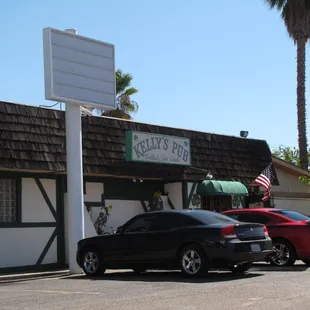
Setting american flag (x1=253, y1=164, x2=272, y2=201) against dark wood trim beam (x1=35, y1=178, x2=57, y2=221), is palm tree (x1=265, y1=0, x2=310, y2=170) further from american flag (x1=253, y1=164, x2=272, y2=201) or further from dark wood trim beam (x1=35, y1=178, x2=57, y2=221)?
dark wood trim beam (x1=35, y1=178, x2=57, y2=221)

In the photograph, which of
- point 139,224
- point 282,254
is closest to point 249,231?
point 282,254

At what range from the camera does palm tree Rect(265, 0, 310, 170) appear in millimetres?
31000

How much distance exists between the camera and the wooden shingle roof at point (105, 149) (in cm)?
1652

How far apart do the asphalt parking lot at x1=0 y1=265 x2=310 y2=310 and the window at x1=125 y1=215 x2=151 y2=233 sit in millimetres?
1075

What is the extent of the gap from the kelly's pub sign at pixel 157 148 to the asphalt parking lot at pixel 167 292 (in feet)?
18.6

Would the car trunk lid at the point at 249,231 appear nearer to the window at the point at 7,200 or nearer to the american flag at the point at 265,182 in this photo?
the window at the point at 7,200

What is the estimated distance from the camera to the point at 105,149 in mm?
18859

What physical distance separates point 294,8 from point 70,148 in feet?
61.7

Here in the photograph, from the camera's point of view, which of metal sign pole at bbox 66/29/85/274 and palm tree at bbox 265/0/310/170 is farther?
palm tree at bbox 265/0/310/170

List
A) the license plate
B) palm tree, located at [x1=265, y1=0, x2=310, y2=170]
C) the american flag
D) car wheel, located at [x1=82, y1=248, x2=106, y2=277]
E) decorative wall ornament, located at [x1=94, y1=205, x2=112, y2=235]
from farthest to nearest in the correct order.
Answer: palm tree, located at [x1=265, y1=0, x2=310, y2=170] < the american flag < decorative wall ornament, located at [x1=94, y1=205, x2=112, y2=235] < car wheel, located at [x1=82, y1=248, x2=106, y2=277] < the license plate

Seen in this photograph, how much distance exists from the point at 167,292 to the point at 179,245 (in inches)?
103

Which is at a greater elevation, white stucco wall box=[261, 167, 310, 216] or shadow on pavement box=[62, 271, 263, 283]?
white stucco wall box=[261, 167, 310, 216]

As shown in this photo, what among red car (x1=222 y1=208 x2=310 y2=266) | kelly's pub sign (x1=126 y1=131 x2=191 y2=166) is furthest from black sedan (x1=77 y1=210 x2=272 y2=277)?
kelly's pub sign (x1=126 y1=131 x2=191 y2=166)

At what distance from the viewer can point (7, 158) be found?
632 inches
